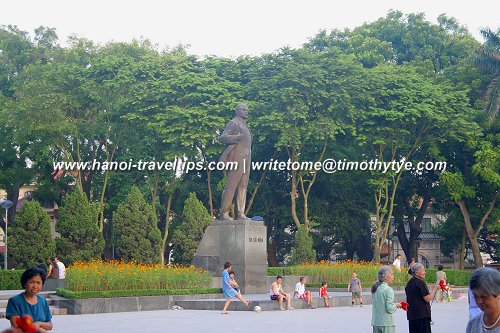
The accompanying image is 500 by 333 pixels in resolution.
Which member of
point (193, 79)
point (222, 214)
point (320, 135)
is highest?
point (193, 79)

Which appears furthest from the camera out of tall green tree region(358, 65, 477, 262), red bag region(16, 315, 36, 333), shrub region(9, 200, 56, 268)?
tall green tree region(358, 65, 477, 262)

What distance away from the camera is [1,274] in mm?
33188

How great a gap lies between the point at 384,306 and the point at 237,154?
1655 cm

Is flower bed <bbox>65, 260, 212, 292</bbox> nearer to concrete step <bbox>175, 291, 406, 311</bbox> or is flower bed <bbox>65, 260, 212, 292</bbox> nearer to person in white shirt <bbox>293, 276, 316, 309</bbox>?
concrete step <bbox>175, 291, 406, 311</bbox>

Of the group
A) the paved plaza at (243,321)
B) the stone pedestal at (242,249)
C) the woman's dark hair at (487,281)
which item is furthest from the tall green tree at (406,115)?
the woman's dark hair at (487,281)

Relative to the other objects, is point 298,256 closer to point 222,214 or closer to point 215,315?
point 222,214

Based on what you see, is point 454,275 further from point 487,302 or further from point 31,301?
point 487,302

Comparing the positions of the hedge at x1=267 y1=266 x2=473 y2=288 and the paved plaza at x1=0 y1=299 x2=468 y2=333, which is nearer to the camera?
the paved plaza at x1=0 y1=299 x2=468 y2=333

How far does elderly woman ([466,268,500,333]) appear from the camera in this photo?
5.56 metres

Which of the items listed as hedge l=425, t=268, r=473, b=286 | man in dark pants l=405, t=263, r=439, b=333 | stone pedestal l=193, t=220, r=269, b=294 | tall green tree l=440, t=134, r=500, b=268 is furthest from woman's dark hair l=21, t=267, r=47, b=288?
tall green tree l=440, t=134, r=500, b=268

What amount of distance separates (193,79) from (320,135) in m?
6.87

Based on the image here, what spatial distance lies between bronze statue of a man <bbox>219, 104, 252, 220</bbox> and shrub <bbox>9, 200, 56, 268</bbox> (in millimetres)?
13063

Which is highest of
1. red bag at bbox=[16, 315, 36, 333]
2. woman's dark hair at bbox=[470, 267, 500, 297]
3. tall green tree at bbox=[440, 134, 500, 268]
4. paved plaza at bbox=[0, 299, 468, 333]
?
tall green tree at bbox=[440, 134, 500, 268]

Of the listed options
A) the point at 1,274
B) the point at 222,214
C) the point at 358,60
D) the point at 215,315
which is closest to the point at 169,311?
the point at 215,315
